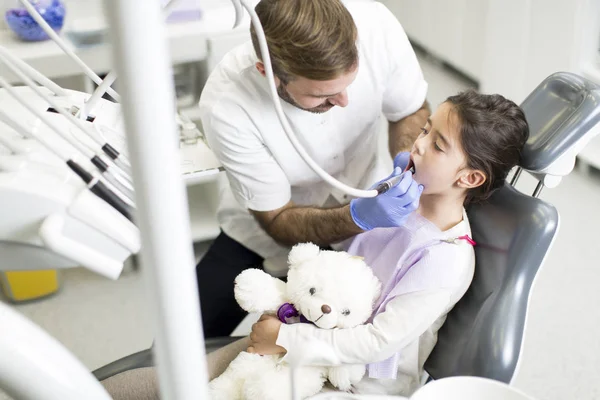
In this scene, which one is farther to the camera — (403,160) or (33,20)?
(33,20)

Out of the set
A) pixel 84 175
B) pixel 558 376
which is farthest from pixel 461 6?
pixel 84 175

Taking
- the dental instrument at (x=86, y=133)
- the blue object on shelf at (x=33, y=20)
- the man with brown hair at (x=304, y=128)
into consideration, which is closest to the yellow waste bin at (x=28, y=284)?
the blue object on shelf at (x=33, y=20)

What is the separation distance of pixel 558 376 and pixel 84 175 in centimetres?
181

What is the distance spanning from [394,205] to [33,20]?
4.80 ft

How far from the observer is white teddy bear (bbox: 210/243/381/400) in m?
1.27

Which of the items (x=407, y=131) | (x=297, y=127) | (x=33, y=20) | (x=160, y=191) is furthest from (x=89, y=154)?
(x=33, y=20)

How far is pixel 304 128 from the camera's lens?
161cm

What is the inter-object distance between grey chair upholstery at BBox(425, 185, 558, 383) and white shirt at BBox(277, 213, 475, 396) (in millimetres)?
30

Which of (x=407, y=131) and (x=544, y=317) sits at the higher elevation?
(x=407, y=131)

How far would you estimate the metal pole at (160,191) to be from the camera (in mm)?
361

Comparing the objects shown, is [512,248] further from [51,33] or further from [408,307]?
[51,33]

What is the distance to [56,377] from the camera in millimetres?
490

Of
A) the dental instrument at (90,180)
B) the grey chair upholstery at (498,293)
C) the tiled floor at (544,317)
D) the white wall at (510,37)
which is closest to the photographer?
the dental instrument at (90,180)

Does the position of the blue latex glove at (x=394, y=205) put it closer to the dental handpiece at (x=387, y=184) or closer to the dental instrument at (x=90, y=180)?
the dental handpiece at (x=387, y=184)
